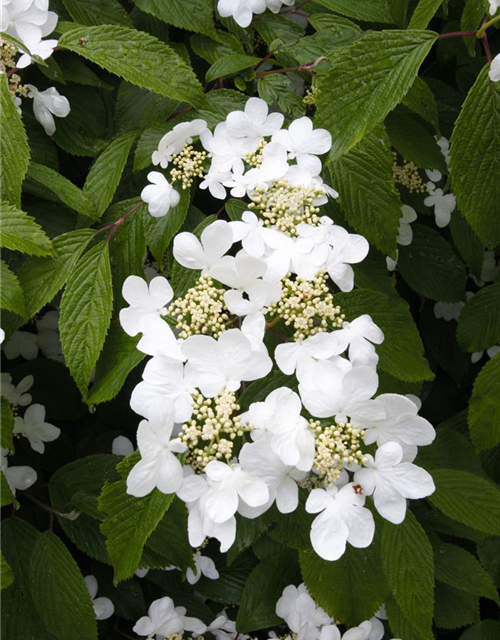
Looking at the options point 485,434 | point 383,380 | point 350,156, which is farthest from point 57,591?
point 350,156

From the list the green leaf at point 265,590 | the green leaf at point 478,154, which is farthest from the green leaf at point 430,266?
the green leaf at point 265,590

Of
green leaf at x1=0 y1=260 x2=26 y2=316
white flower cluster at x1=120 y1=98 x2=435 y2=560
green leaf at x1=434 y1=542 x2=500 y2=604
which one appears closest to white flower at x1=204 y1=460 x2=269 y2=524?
white flower cluster at x1=120 y1=98 x2=435 y2=560

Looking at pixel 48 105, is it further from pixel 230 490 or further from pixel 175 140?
pixel 230 490

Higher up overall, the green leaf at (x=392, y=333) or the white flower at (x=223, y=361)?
the white flower at (x=223, y=361)

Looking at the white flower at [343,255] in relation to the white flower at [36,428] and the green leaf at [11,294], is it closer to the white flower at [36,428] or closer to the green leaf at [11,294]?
the green leaf at [11,294]

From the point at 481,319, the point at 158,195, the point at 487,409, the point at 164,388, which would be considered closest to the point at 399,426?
the point at 164,388

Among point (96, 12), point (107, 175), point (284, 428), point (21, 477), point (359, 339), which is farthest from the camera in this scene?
point (21, 477)

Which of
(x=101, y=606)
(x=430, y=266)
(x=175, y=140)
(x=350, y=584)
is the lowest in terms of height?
(x=101, y=606)

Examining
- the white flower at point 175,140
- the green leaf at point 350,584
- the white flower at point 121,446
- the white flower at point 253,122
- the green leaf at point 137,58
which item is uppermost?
the green leaf at point 137,58

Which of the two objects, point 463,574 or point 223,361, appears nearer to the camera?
point 223,361
